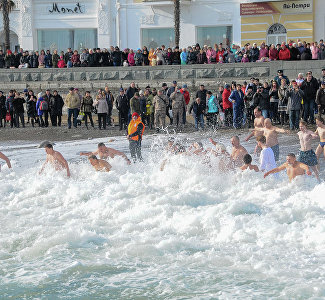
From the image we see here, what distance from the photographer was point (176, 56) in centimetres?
2705

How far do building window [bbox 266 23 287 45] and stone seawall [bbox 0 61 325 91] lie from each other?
8071mm

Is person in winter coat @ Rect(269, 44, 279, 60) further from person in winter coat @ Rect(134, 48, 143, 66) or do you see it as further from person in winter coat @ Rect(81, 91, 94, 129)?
person in winter coat @ Rect(81, 91, 94, 129)

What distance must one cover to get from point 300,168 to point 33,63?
60.9 ft

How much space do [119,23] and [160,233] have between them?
81.1 ft

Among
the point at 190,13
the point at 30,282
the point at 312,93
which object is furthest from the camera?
the point at 190,13

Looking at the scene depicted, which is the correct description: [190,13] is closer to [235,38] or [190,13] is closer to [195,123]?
[235,38]

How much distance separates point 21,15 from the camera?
36.3m

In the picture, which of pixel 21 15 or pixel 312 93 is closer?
pixel 312 93

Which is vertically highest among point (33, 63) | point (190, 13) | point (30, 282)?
point (190, 13)

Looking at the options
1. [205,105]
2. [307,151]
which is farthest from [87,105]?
[307,151]

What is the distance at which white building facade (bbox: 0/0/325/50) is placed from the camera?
34.2 meters

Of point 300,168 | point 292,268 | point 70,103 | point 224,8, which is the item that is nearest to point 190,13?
point 224,8

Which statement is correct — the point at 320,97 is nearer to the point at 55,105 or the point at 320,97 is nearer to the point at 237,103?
the point at 237,103

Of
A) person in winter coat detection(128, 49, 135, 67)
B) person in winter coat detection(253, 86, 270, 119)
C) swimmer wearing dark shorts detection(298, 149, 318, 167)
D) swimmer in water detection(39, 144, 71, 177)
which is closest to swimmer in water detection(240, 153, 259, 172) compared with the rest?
swimmer wearing dark shorts detection(298, 149, 318, 167)
